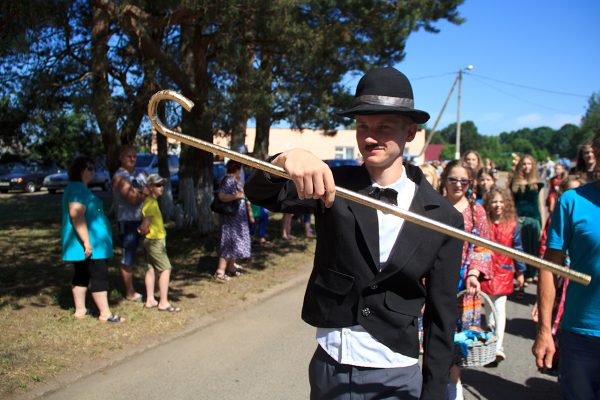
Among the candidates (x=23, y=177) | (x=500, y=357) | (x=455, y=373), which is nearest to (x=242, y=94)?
(x=500, y=357)

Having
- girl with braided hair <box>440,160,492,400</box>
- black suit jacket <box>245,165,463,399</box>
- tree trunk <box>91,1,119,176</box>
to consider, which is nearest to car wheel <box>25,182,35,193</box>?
tree trunk <box>91,1,119,176</box>

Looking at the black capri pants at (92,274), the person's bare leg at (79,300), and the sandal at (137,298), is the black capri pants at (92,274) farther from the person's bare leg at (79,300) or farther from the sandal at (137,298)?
the sandal at (137,298)

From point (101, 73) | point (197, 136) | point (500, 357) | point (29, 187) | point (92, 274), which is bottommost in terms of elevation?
point (29, 187)

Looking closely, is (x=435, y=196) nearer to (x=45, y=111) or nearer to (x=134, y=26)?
(x=134, y=26)

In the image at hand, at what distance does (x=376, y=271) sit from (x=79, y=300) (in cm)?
430

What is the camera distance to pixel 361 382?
1821 mm

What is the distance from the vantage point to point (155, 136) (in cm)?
1091

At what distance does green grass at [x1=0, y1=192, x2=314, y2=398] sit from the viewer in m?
4.24

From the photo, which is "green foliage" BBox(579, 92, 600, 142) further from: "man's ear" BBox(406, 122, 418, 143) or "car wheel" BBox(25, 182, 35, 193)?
"man's ear" BBox(406, 122, 418, 143)

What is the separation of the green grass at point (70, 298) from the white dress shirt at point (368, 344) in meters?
2.99

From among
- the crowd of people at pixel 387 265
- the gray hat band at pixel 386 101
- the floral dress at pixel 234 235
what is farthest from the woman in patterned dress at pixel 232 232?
the gray hat band at pixel 386 101

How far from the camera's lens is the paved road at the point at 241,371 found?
12.8 feet

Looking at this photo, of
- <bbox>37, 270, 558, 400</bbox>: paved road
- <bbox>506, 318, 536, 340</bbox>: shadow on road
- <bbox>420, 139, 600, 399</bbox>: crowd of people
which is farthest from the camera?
<bbox>506, 318, 536, 340</bbox>: shadow on road

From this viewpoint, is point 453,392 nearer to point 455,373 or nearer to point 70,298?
point 455,373
